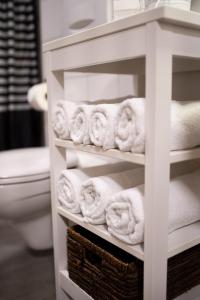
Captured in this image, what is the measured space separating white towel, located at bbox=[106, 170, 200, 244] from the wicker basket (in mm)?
100

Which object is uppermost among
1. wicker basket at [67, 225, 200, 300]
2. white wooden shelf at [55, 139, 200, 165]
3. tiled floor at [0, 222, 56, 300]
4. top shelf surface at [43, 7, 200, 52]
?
top shelf surface at [43, 7, 200, 52]

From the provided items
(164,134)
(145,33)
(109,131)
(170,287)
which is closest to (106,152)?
(109,131)

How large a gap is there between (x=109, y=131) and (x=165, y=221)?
0.74 feet

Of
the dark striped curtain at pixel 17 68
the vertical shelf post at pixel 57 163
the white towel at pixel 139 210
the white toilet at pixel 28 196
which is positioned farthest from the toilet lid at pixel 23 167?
the dark striped curtain at pixel 17 68

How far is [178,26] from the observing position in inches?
20.3

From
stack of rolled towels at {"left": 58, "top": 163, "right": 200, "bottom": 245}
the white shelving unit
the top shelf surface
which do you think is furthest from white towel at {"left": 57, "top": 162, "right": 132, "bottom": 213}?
the top shelf surface

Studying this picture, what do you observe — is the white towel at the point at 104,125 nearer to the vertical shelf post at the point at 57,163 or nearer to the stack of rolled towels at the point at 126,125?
the stack of rolled towels at the point at 126,125

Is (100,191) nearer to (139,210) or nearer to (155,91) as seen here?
(139,210)

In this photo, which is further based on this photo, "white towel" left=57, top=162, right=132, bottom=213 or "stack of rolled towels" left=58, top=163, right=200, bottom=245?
"white towel" left=57, top=162, right=132, bottom=213

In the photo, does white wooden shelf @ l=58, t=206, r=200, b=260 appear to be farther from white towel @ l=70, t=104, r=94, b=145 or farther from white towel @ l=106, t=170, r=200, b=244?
white towel @ l=70, t=104, r=94, b=145

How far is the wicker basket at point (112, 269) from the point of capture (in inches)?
25.2

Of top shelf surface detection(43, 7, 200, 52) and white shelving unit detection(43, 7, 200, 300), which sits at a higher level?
top shelf surface detection(43, 7, 200, 52)

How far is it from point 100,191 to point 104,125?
6.3 inches

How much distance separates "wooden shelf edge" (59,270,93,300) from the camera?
0.78m
